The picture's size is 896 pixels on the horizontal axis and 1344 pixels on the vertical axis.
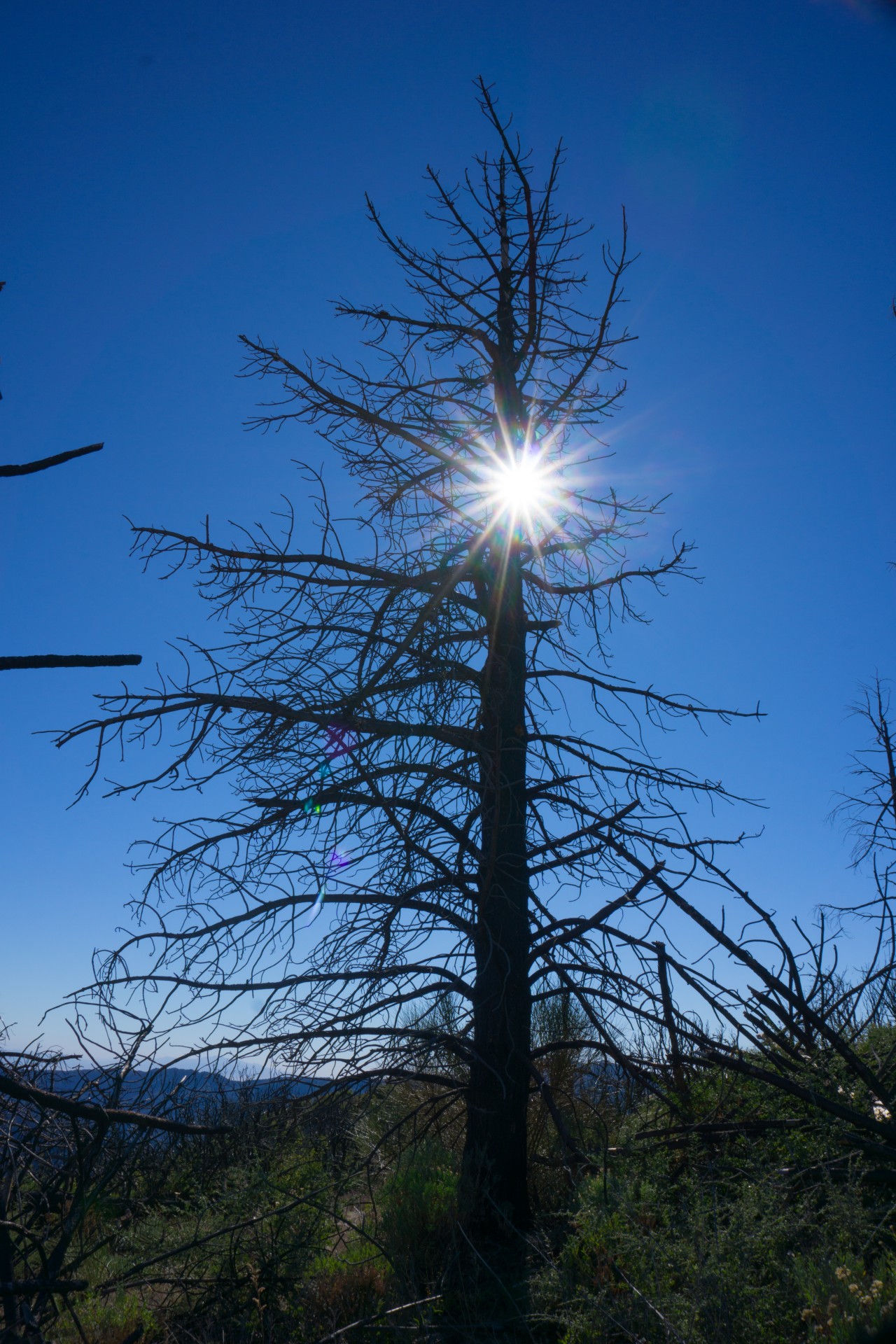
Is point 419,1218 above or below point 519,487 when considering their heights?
below

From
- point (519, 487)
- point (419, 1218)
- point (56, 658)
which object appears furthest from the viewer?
point (519, 487)

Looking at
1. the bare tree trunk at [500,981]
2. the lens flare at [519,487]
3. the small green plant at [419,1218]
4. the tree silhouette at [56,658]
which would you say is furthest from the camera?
the lens flare at [519,487]

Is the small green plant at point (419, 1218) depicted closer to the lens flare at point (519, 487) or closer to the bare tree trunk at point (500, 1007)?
the bare tree trunk at point (500, 1007)

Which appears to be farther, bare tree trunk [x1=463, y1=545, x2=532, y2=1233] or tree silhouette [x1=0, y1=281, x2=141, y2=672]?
bare tree trunk [x1=463, y1=545, x2=532, y2=1233]

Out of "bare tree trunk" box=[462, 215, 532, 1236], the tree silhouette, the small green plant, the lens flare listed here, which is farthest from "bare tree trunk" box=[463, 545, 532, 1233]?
the tree silhouette

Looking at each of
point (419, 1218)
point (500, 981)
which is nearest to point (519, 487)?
point (500, 981)

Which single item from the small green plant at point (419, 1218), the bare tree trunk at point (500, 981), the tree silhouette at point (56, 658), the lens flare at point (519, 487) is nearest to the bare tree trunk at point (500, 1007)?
the bare tree trunk at point (500, 981)

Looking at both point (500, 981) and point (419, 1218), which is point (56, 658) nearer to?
point (500, 981)

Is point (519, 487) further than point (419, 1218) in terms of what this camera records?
Yes

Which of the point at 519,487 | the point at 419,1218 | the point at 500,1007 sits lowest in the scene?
the point at 419,1218

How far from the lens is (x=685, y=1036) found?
4871 mm

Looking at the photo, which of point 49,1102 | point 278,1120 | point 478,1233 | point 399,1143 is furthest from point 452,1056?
point 49,1102

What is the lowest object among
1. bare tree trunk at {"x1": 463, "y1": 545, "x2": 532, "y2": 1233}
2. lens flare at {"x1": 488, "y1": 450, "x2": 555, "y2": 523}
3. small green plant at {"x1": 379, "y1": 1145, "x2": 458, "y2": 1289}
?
small green plant at {"x1": 379, "y1": 1145, "x2": 458, "y2": 1289}

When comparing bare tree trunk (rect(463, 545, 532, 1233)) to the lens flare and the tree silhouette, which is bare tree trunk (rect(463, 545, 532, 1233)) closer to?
the lens flare
